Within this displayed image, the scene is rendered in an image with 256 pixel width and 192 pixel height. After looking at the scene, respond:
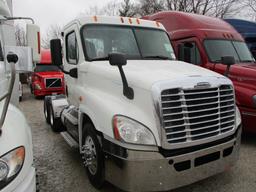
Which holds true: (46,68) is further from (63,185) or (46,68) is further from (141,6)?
(141,6)

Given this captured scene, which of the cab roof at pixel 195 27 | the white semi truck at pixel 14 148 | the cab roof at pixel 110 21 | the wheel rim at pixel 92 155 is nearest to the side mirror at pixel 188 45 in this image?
the cab roof at pixel 195 27

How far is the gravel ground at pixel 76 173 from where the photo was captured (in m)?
3.84

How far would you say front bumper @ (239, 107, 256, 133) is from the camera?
546cm

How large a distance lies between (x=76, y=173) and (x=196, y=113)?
2.15m

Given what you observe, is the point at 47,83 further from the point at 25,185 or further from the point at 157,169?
the point at 25,185

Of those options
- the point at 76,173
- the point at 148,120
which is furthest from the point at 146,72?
the point at 76,173

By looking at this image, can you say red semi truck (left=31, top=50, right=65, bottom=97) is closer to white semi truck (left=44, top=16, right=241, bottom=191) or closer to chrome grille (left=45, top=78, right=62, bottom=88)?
chrome grille (left=45, top=78, right=62, bottom=88)

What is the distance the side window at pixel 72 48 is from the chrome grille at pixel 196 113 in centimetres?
215

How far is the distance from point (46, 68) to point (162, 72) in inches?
479

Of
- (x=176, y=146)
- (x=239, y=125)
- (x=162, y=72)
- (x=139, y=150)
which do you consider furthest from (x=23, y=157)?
(x=239, y=125)

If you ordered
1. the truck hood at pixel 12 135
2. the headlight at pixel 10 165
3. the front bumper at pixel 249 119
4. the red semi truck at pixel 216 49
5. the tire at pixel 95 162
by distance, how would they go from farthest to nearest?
the red semi truck at pixel 216 49, the front bumper at pixel 249 119, the tire at pixel 95 162, the truck hood at pixel 12 135, the headlight at pixel 10 165

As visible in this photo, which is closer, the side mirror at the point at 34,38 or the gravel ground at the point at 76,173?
the side mirror at the point at 34,38

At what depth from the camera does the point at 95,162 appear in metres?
3.67

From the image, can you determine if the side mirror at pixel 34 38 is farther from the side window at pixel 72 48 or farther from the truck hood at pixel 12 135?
the truck hood at pixel 12 135
